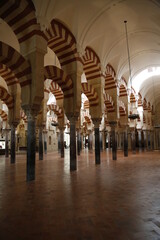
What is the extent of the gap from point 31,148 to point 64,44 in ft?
13.2

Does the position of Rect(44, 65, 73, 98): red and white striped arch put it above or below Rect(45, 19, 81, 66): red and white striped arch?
below

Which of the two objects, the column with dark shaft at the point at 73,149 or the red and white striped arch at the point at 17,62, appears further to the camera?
the column with dark shaft at the point at 73,149

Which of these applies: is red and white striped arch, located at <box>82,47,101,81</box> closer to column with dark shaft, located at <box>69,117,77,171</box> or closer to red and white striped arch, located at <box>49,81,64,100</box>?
red and white striped arch, located at <box>49,81,64,100</box>

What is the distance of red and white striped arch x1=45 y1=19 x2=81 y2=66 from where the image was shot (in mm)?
6727

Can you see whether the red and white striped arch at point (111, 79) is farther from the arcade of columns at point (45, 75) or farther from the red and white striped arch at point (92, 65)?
the red and white striped arch at point (92, 65)

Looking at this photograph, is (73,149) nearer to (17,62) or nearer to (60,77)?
(60,77)

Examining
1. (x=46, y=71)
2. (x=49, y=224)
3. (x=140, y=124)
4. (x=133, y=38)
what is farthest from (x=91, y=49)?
(x=140, y=124)

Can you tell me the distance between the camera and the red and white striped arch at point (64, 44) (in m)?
6.73

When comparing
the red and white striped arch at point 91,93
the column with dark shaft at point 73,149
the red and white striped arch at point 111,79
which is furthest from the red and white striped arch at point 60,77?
the red and white striped arch at point 111,79

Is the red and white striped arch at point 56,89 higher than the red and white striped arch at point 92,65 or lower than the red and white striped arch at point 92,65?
lower

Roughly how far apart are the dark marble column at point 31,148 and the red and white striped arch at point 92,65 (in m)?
4.51

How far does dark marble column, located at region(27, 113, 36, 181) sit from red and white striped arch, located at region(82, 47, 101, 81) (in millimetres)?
4515

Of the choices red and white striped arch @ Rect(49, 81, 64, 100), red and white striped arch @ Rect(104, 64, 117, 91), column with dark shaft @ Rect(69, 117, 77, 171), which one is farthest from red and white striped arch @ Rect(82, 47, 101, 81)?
column with dark shaft @ Rect(69, 117, 77, 171)

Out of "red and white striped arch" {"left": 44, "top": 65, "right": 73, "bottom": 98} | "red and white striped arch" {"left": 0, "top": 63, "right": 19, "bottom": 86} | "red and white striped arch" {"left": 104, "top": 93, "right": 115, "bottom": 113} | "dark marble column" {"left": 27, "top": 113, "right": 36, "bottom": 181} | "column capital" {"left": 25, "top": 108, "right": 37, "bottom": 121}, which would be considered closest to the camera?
"dark marble column" {"left": 27, "top": 113, "right": 36, "bottom": 181}
